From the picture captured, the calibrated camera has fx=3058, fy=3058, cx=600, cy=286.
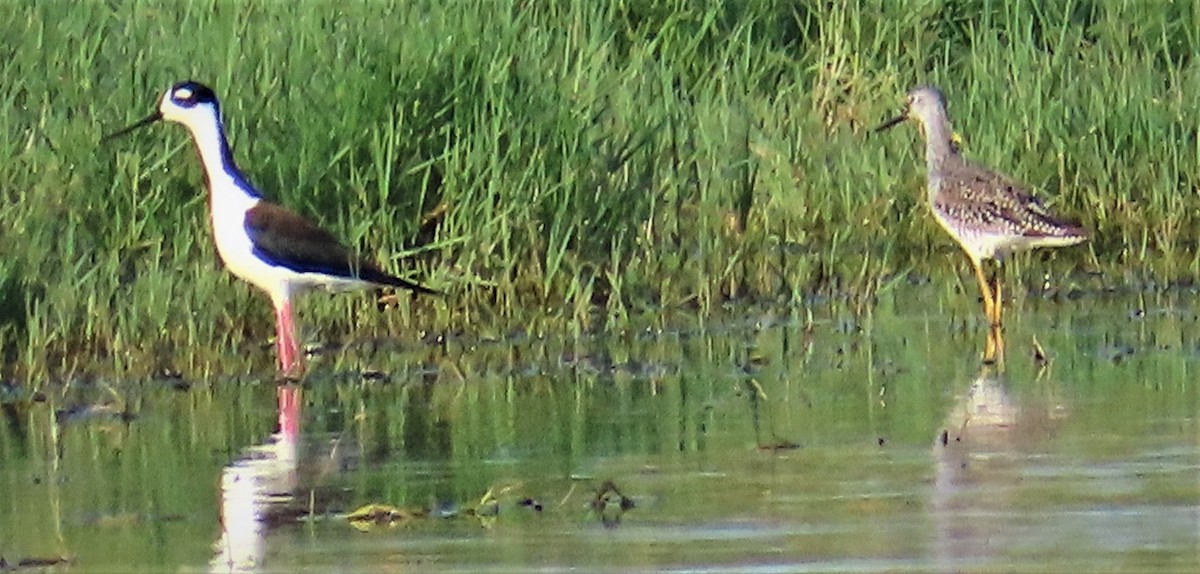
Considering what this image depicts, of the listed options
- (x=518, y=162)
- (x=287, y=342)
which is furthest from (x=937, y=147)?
(x=287, y=342)

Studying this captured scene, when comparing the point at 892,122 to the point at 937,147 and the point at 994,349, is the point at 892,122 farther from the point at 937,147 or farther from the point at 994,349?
the point at 994,349

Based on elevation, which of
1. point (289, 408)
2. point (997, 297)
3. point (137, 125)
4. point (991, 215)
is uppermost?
point (137, 125)

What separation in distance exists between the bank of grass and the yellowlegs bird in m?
0.31

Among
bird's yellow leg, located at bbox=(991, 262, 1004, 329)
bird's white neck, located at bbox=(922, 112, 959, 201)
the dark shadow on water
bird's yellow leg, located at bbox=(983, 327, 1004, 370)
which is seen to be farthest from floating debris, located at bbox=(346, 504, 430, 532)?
bird's white neck, located at bbox=(922, 112, 959, 201)

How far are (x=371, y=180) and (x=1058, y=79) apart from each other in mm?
3726

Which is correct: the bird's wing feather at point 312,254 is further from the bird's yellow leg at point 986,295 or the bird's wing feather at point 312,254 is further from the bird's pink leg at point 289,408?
the bird's yellow leg at point 986,295

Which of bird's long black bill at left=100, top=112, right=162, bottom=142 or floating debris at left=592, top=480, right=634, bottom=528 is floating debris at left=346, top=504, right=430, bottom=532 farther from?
bird's long black bill at left=100, top=112, right=162, bottom=142

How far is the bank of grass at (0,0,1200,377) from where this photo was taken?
10.6 metres

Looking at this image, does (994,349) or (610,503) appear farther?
(994,349)

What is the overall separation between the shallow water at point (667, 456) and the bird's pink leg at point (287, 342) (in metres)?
Answer: 0.11

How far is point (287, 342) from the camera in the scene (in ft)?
33.2

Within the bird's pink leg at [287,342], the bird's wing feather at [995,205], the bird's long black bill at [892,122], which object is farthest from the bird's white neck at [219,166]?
the bird's long black bill at [892,122]

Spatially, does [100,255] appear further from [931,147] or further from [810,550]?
[810,550]

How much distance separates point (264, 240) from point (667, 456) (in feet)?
8.40
